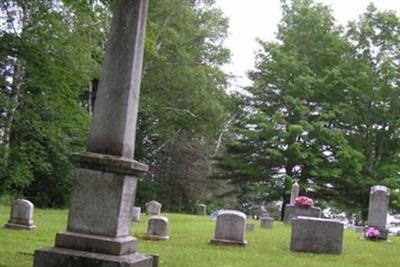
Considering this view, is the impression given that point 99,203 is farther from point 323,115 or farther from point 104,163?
point 323,115

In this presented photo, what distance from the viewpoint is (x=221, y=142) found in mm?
39719

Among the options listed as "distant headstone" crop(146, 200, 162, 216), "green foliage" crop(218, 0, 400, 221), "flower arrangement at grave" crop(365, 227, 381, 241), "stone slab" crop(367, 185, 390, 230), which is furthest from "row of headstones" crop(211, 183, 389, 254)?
"green foliage" crop(218, 0, 400, 221)

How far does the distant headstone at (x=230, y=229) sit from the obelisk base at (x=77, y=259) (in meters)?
6.79

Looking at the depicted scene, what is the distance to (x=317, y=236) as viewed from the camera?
1296 centimetres

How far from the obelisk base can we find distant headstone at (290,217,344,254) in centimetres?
710

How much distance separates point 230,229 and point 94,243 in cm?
707

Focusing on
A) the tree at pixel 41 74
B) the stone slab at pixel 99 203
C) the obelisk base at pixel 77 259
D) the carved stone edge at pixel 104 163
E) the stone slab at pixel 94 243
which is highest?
the tree at pixel 41 74

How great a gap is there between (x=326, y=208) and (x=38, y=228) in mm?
27486

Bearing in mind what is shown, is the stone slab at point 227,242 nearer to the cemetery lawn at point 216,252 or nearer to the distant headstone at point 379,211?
the cemetery lawn at point 216,252

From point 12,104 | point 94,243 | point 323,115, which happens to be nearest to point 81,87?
point 12,104

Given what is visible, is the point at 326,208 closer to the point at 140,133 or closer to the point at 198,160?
the point at 198,160

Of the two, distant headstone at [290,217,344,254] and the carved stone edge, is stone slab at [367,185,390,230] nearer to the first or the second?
distant headstone at [290,217,344,254]

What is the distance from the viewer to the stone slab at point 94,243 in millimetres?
6258

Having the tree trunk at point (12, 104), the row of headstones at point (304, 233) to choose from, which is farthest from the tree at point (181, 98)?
the row of headstones at point (304, 233)
